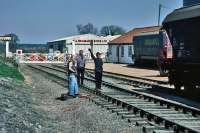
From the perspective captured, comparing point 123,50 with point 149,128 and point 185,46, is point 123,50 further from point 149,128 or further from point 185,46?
point 149,128

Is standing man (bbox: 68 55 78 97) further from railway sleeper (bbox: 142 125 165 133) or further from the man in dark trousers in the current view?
railway sleeper (bbox: 142 125 165 133)

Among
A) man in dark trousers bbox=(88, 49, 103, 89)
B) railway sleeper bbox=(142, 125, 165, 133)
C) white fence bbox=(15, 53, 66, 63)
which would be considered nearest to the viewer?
railway sleeper bbox=(142, 125, 165, 133)

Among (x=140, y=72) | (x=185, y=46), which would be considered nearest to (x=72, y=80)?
(x=185, y=46)

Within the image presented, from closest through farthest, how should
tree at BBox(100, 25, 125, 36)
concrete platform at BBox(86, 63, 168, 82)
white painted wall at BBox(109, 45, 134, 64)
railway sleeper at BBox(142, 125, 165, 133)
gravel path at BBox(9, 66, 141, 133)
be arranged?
railway sleeper at BBox(142, 125, 165, 133) → gravel path at BBox(9, 66, 141, 133) → concrete platform at BBox(86, 63, 168, 82) → white painted wall at BBox(109, 45, 134, 64) → tree at BBox(100, 25, 125, 36)

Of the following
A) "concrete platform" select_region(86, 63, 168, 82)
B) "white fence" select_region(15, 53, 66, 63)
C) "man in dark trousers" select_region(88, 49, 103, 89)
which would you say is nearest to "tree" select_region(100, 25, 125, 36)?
"white fence" select_region(15, 53, 66, 63)

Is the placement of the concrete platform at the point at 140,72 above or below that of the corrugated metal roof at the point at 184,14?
below

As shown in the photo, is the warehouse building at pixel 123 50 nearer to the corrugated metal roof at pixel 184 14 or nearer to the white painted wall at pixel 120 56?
the white painted wall at pixel 120 56

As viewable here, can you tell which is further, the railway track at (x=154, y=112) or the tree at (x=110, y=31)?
the tree at (x=110, y=31)

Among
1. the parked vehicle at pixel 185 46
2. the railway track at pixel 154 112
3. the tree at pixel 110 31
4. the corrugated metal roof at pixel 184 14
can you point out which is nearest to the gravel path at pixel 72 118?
the railway track at pixel 154 112

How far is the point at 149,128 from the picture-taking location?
41.6ft

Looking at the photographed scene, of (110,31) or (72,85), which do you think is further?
(110,31)

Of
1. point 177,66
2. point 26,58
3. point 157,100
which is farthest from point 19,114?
point 26,58

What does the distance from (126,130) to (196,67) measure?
8.52 m

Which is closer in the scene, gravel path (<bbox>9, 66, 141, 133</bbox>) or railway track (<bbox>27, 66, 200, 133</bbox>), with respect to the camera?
railway track (<bbox>27, 66, 200, 133</bbox>)
